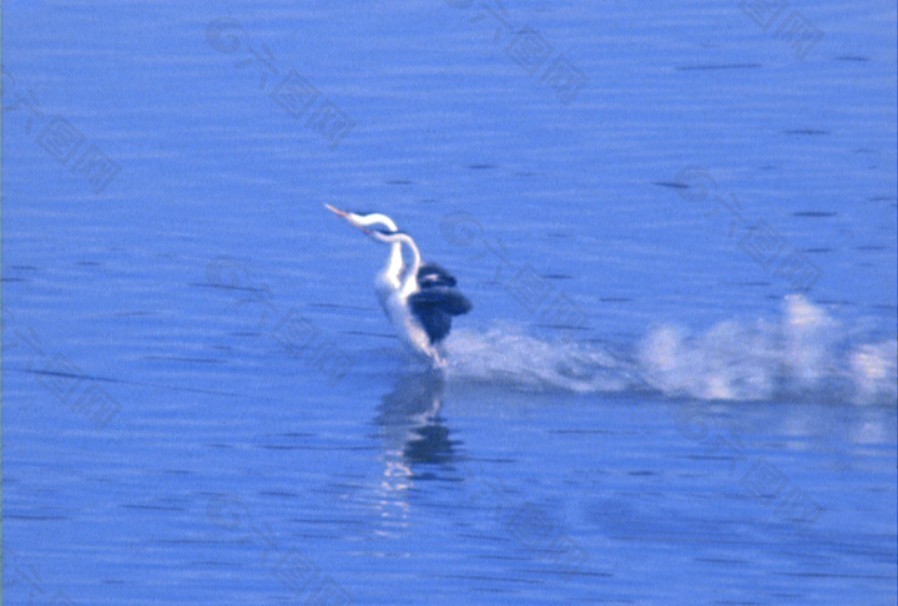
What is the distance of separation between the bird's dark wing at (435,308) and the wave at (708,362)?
0.33 feet

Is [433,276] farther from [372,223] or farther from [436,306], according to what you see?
[372,223]

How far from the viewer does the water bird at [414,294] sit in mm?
12039

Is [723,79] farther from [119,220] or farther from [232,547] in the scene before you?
[232,547]

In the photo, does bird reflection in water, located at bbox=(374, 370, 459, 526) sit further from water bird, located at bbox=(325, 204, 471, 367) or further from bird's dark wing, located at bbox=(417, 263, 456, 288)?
bird's dark wing, located at bbox=(417, 263, 456, 288)

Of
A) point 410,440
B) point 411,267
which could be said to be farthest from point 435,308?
point 410,440

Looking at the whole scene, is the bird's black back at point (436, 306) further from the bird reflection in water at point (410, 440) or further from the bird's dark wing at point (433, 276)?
the bird reflection in water at point (410, 440)

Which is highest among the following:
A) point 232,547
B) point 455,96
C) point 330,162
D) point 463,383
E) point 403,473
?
point 455,96

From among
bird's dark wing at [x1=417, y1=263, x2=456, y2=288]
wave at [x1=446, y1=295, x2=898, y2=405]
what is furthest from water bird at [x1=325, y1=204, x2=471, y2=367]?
wave at [x1=446, y1=295, x2=898, y2=405]

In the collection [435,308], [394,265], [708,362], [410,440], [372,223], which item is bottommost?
[410,440]

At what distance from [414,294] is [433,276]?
21cm

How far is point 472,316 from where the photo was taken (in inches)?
484

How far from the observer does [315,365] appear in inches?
468

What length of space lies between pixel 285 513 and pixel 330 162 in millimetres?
4107

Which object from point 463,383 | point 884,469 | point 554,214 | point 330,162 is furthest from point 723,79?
point 884,469
